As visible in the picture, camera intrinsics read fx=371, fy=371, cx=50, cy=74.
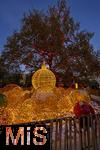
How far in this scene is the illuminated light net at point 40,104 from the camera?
13.2 m

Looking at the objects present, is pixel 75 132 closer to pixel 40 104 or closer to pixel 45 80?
pixel 40 104

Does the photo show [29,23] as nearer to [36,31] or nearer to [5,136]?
[36,31]

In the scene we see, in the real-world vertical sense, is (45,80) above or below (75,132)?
above

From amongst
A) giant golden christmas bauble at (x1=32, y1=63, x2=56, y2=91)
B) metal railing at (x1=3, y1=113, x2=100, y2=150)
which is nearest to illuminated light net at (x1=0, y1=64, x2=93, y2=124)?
giant golden christmas bauble at (x1=32, y1=63, x2=56, y2=91)

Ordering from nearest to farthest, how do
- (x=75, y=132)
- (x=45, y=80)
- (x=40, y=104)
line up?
(x=75, y=132) < (x=40, y=104) < (x=45, y=80)

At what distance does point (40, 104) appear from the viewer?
620 inches

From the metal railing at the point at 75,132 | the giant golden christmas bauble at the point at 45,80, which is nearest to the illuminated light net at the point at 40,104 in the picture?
the giant golden christmas bauble at the point at 45,80

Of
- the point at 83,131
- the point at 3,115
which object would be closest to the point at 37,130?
the point at 83,131

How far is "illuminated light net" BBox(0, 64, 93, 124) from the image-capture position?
13197mm

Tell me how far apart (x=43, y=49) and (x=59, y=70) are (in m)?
2.31

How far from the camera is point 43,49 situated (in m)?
31.9

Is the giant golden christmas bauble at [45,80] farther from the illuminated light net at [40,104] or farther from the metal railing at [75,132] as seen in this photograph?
the metal railing at [75,132]

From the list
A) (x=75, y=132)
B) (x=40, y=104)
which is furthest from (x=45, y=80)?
(x=75, y=132)

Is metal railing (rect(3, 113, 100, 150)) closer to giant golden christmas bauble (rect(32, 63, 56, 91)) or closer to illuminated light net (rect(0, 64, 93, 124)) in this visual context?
illuminated light net (rect(0, 64, 93, 124))
